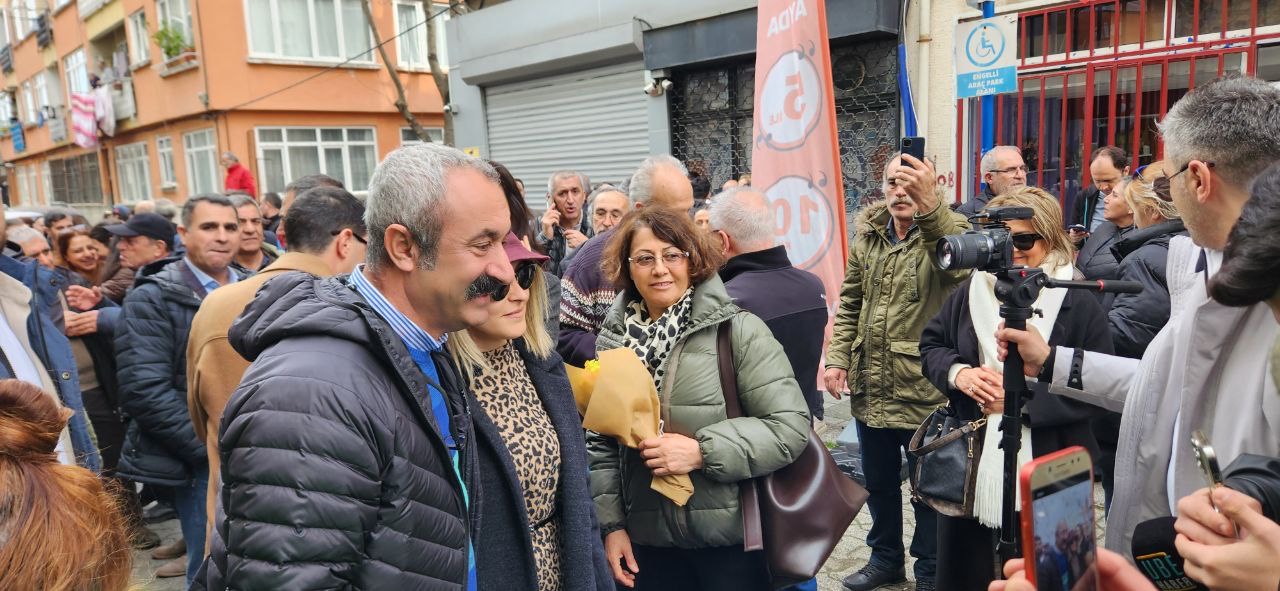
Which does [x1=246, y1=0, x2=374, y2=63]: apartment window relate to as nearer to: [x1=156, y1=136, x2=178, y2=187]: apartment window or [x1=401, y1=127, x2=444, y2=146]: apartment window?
[x1=401, y1=127, x2=444, y2=146]: apartment window

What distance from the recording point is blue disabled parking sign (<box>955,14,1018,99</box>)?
668 centimetres

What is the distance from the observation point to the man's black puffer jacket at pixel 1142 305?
3354 mm

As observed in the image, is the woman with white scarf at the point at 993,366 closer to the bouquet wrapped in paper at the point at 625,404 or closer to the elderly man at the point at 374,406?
the bouquet wrapped in paper at the point at 625,404

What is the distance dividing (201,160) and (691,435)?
2241cm

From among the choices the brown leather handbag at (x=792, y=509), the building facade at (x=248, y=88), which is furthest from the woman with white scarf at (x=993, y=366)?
the building facade at (x=248, y=88)

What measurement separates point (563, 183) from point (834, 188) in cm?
262

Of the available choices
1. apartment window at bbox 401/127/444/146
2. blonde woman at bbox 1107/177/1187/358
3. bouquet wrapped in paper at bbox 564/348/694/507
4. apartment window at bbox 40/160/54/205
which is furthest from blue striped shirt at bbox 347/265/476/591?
apartment window at bbox 40/160/54/205

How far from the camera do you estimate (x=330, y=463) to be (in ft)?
4.05

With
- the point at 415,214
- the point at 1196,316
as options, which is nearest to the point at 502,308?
the point at 415,214

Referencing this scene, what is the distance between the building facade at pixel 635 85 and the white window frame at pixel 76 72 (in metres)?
20.3

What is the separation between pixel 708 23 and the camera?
32.2 ft

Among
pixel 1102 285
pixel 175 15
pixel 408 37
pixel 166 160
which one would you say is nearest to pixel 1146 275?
pixel 1102 285

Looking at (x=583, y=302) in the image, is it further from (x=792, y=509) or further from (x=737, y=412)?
(x=792, y=509)

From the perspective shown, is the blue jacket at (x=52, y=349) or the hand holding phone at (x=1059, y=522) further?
the blue jacket at (x=52, y=349)
